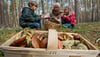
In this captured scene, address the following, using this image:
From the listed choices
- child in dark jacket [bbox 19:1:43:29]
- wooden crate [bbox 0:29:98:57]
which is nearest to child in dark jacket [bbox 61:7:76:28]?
child in dark jacket [bbox 19:1:43:29]

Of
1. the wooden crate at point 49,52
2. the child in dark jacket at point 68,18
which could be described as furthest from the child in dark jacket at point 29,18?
the wooden crate at point 49,52

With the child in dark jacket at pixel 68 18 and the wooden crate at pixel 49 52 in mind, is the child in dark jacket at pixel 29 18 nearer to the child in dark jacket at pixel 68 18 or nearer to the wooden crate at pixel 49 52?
the child in dark jacket at pixel 68 18

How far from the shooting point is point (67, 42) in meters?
1.07

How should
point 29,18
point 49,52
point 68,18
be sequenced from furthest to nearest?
point 68,18, point 29,18, point 49,52

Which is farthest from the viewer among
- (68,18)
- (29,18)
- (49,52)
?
(68,18)

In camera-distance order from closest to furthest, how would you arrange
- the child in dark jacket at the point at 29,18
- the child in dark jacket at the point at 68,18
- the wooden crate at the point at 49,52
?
the wooden crate at the point at 49,52, the child in dark jacket at the point at 29,18, the child in dark jacket at the point at 68,18

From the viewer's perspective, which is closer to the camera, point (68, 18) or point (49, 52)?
point (49, 52)

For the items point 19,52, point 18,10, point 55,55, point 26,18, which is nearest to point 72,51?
point 55,55

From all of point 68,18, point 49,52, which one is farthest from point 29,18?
point 49,52

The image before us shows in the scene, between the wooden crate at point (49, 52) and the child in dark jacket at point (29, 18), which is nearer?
the wooden crate at point (49, 52)

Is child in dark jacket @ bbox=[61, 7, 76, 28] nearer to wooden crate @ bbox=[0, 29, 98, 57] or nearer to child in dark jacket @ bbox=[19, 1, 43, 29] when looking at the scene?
child in dark jacket @ bbox=[19, 1, 43, 29]

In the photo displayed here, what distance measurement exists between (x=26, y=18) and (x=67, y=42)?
2.41 metres

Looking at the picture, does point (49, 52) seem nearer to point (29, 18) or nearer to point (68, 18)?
point (29, 18)

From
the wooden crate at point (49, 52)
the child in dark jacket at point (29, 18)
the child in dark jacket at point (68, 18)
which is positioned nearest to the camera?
the wooden crate at point (49, 52)
